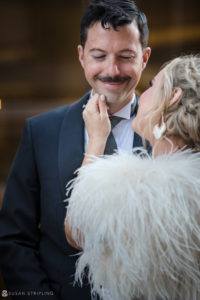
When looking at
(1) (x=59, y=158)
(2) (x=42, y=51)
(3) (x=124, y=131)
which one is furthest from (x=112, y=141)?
(2) (x=42, y=51)

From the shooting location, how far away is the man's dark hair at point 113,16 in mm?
1026

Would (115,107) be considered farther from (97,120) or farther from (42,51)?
(42,51)

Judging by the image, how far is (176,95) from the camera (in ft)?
2.75

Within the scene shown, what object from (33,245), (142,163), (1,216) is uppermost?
(142,163)

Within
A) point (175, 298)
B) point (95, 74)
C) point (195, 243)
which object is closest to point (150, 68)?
point (95, 74)

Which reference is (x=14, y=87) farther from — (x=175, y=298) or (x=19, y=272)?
(x=175, y=298)

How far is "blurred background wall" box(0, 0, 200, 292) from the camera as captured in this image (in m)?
1.81

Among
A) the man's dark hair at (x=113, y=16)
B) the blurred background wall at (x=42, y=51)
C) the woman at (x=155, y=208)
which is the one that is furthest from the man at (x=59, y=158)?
the blurred background wall at (x=42, y=51)

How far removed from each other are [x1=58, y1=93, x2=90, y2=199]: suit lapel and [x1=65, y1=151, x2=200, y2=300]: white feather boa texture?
0.26 metres

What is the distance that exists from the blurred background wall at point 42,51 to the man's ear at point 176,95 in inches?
41.1

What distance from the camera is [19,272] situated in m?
1.14

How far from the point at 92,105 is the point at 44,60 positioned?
100 centimetres

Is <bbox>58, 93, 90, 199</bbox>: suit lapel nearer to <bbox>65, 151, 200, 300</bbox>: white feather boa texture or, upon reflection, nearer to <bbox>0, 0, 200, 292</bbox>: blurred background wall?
<bbox>65, 151, 200, 300</bbox>: white feather boa texture

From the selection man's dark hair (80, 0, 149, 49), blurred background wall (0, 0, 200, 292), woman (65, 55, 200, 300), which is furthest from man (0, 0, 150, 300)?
blurred background wall (0, 0, 200, 292)
